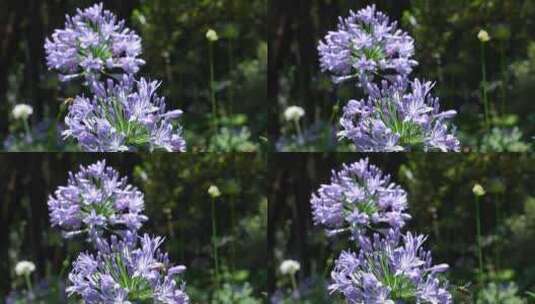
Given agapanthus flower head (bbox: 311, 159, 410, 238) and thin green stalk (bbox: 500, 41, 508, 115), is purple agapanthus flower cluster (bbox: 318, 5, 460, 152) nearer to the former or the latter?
agapanthus flower head (bbox: 311, 159, 410, 238)

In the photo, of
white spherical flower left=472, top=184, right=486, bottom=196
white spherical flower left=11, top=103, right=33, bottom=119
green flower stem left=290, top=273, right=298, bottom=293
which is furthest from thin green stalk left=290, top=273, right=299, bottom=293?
white spherical flower left=11, top=103, right=33, bottom=119

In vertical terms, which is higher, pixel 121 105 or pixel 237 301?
pixel 121 105

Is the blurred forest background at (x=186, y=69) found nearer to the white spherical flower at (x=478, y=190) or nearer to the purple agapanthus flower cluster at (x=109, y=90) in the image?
the purple agapanthus flower cluster at (x=109, y=90)

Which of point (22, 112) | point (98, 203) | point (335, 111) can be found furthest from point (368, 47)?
point (22, 112)

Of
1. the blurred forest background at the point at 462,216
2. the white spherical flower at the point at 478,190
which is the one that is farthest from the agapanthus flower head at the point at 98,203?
the white spherical flower at the point at 478,190

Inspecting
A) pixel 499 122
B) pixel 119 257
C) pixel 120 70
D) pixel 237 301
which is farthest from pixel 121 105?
pixel 499 122

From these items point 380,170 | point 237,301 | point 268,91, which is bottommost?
point 237,301

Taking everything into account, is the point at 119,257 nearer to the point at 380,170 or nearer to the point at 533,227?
the point at 380,170
